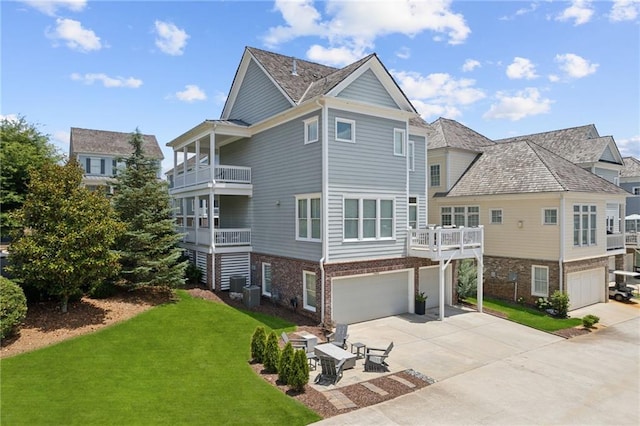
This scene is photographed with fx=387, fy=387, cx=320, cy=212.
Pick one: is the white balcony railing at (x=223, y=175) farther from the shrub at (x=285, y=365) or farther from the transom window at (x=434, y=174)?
the transom window at (x=434, y=174)

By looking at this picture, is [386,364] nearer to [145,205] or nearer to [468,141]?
[145,205]

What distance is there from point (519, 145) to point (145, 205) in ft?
71.3

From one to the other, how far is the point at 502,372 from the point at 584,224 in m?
13.8

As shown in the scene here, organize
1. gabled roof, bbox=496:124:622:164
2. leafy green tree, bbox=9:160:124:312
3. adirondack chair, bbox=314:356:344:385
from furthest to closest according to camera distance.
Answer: gabled roof, bbox=496:124:622:164 → leafy green tree, bbox=9:160:124:312 → adirondack chair, bbox=314:356:344:385

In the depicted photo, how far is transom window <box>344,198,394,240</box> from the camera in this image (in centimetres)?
1597

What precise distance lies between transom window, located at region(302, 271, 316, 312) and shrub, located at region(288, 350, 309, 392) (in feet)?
19.6

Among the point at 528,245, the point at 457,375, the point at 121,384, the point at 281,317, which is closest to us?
the point at 121,384

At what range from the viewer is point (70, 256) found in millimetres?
12742

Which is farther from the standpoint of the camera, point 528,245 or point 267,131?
point 528,245

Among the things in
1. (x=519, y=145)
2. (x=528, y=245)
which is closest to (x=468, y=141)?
(x=519, y=145)

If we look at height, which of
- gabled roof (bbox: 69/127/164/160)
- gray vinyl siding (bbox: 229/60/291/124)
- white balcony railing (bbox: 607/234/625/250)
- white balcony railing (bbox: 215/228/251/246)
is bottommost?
white balcony railing (bbox: 607/234/625/250)

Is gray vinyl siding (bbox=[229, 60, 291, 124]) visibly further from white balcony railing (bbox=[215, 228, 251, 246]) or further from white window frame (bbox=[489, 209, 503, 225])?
white window frame (bbox=[489, 209, 503, 225])

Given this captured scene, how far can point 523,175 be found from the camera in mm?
21719

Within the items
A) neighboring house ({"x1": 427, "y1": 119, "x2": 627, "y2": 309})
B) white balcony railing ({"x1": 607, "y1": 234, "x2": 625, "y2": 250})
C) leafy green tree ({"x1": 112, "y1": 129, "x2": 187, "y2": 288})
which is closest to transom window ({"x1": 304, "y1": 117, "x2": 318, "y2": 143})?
leafy green tree ({"x1": 112, "y1": 129, "x2": 187, "y2": 288})
